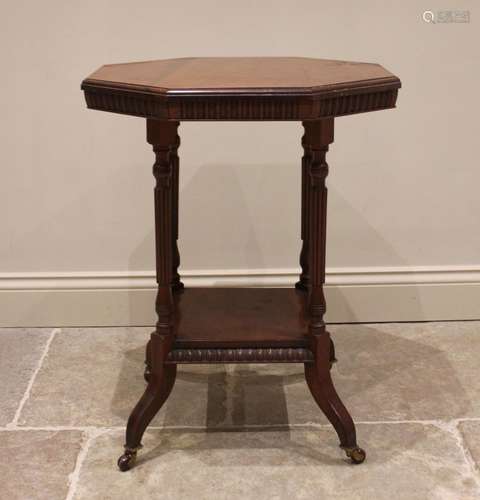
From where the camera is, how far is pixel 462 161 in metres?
2.84

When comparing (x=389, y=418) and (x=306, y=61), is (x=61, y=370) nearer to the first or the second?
(x=389, y=418)

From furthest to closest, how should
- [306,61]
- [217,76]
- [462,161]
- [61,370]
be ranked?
1. [462,161]
2. [61,370]
3. [306,61]
4. [217,76]

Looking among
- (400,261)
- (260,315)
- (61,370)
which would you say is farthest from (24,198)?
(400,261)

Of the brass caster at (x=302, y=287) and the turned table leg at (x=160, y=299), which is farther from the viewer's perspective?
the brass caster at (x=302, y=287)

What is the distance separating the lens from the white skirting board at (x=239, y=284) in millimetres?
2934

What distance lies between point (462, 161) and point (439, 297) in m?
0.48

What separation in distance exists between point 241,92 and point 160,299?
592 millimetres

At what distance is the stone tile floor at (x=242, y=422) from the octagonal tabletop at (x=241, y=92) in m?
0.90

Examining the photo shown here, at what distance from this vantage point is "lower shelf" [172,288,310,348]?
2113 mm
